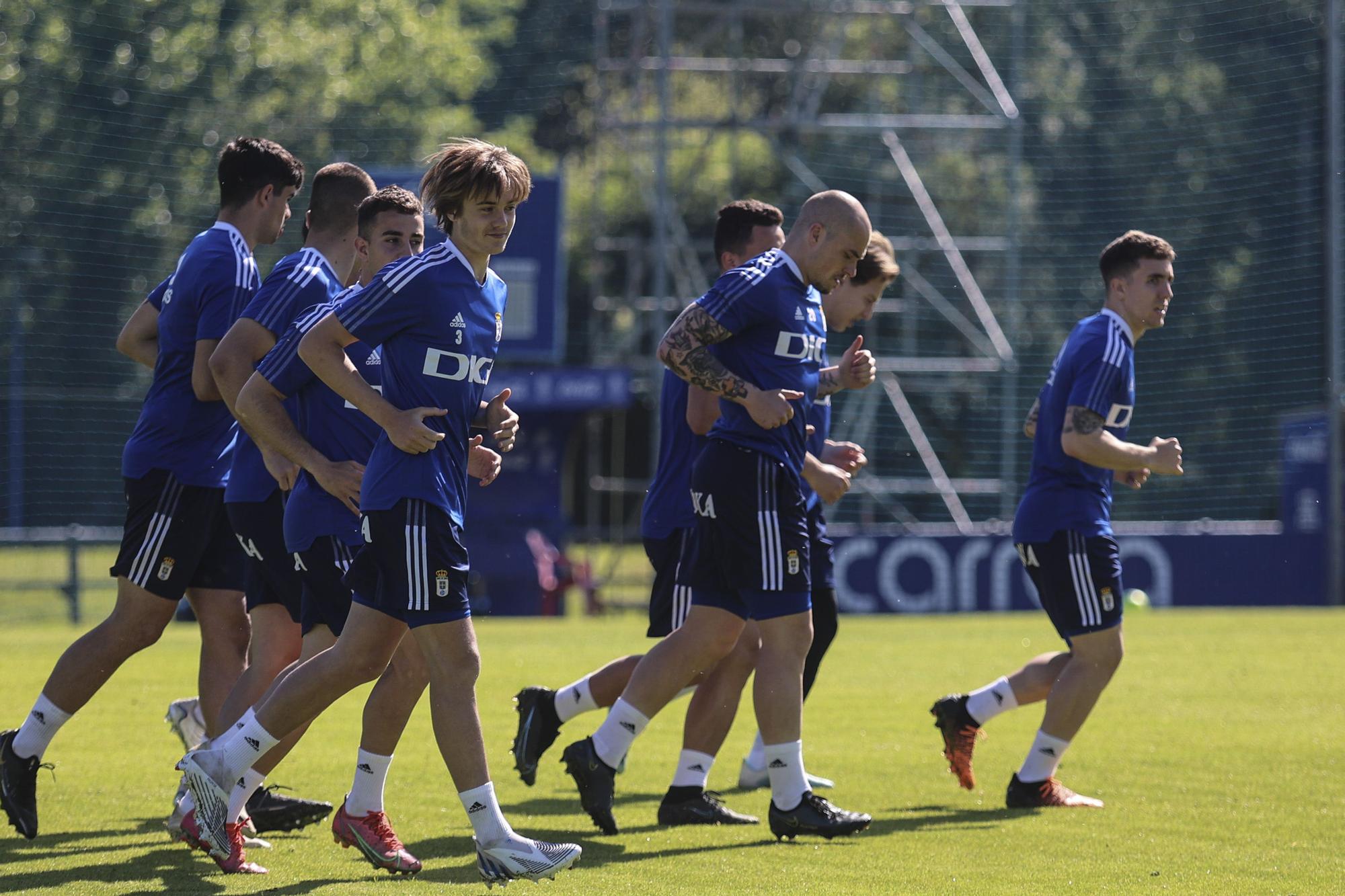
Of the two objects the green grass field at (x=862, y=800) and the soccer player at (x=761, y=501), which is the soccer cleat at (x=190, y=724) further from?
the soccer player at (x=761, y=501)

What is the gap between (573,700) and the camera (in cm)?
684

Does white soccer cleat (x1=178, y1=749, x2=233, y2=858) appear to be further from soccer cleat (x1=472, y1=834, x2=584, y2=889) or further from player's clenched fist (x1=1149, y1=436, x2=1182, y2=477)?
player's clenched fist (x1=1149, y1=436, x2=1182, y2=477)

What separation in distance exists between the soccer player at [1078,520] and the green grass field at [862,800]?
32 cm

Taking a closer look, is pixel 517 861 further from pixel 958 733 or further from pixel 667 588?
pixel 958 733

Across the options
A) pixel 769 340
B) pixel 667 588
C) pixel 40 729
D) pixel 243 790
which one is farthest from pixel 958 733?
pixel 40 729

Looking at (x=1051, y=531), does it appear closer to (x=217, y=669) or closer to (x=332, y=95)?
(x=217, y=669)

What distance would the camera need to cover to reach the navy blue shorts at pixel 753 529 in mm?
5789

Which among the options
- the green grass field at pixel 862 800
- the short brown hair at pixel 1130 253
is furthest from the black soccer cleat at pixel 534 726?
the short brown hair at pixel 1130 253

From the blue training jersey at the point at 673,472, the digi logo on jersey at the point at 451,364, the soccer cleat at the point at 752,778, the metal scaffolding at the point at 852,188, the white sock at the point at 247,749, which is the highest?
the metal scaffolding at the point at 852,188

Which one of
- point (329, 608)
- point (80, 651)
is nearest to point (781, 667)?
point (329, 608)

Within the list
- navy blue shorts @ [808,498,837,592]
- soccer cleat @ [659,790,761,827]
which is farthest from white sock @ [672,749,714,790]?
navy blue shorts @ [808,498,837,592]

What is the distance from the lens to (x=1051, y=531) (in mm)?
6922

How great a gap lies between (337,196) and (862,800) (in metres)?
3.19

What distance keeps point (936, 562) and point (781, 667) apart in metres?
14.4
